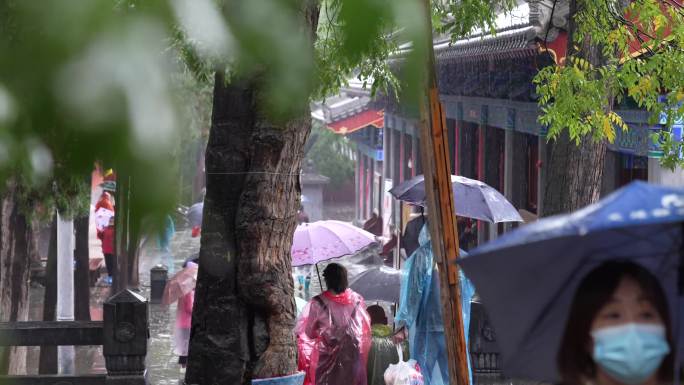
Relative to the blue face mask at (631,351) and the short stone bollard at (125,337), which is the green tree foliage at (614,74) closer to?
the short stone bollard at (125,337)

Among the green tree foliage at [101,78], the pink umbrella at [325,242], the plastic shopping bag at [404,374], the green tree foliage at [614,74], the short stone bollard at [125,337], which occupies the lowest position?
the plastic shopping bag at [404,374]

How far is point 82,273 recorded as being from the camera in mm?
15984

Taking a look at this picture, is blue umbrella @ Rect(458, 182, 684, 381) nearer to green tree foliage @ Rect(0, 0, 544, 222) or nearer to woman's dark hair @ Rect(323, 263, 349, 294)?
green tree foliage @ Rect(0, 0, 544, 222)

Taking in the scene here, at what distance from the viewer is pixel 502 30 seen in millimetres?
11945

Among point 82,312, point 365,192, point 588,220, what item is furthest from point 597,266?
point 365,192

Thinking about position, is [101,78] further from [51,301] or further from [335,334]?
[51,301]

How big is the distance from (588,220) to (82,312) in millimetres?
13726

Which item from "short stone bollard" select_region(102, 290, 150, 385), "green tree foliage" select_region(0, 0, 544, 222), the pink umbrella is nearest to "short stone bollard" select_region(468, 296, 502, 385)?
"short stone bollard" select_region(102, 290, 150, 385)

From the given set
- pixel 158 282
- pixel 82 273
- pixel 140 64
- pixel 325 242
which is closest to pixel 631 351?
pixel 140 64

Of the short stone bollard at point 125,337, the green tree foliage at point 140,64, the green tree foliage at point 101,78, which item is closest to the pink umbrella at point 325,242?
the short stone bollard at point 125,337

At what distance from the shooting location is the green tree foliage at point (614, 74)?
7.62 meters

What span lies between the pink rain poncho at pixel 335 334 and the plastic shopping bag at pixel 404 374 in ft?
1.17

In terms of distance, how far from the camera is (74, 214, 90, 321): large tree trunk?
15648mm

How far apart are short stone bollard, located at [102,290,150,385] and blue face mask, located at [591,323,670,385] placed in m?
5.14
